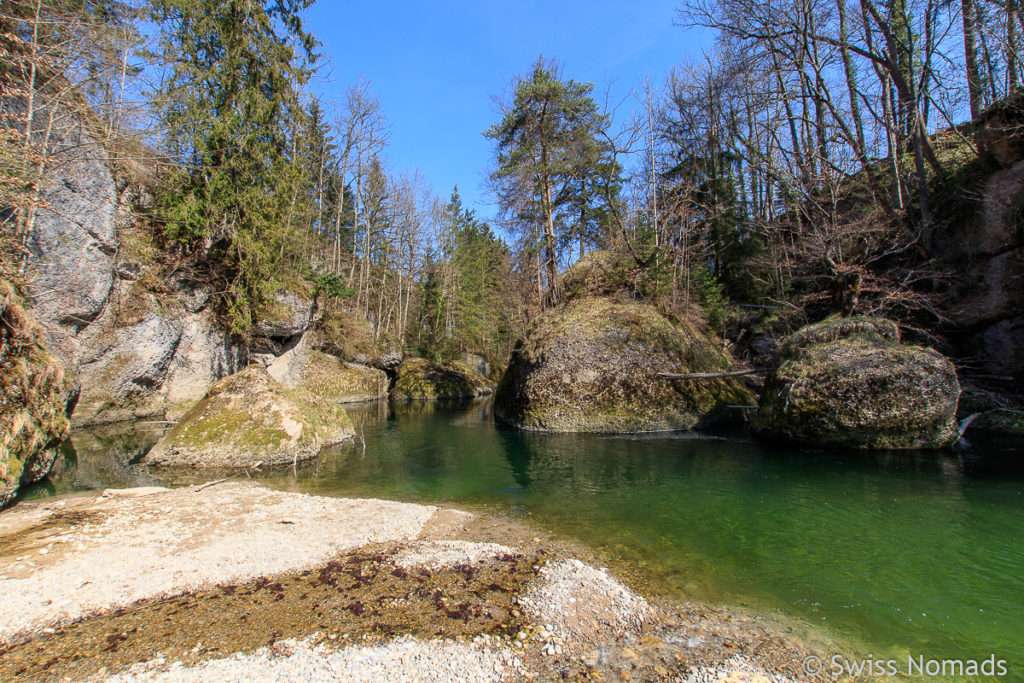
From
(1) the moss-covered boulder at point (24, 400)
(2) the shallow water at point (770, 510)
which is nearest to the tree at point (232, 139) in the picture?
(2) the shallow water at point (770, 510)

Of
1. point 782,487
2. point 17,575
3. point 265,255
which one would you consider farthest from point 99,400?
point 782,487

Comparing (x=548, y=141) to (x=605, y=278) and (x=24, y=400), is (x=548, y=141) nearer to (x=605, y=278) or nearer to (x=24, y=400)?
(x=605, y=278)

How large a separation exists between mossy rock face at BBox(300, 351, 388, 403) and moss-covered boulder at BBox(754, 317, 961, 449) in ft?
60.8

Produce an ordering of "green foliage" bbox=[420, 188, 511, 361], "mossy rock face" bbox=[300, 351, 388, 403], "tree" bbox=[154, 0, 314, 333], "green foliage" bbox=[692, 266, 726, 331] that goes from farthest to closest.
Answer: "green foliage" bbox=[420, 188, 511, 361]
"mossy rock face" bbox=[300, 351, 388, 403]
"green foliage" bbox=[692, 266, 726, 331]
"tree" bbox=[154, 0, 314, 333]

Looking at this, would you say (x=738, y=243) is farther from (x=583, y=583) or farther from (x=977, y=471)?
(x=583, y=583)

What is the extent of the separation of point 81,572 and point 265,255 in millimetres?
15876

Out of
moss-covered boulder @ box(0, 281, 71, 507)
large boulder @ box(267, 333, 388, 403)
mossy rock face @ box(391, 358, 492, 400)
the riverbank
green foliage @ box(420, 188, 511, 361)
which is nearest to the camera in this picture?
the riverbank

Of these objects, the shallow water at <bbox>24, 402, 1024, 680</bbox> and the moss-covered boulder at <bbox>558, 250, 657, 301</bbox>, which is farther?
the moss-covered boulder at <bbox>558, 250, 657, 301</bbox>

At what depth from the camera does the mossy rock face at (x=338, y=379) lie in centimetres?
2261

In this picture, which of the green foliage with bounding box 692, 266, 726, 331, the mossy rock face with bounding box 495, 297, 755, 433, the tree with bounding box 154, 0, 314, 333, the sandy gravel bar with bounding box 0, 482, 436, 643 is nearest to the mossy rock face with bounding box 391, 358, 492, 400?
the tree with bounding box 154, 0, 314, 333

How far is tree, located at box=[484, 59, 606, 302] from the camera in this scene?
18.3 metres

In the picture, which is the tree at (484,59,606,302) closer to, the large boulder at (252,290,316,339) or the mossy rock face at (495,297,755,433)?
the mossy rock face at (495,297,755,433)

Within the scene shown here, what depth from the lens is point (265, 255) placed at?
17859 millimetres

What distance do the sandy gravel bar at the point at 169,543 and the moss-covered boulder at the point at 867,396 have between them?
8280 millimetres
